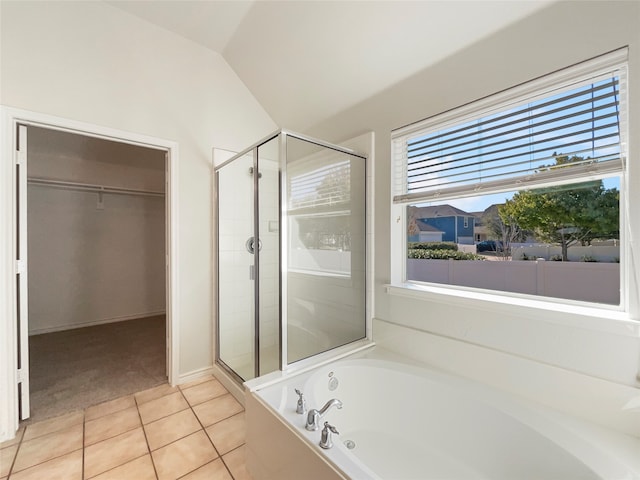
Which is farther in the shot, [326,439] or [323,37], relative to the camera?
[323,37]

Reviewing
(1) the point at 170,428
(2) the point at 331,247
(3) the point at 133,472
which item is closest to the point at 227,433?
(1) the point at 170,428

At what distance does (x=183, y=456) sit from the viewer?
1622mm

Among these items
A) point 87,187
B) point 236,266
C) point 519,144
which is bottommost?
point 236,266

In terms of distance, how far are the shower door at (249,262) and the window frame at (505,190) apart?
0.88m

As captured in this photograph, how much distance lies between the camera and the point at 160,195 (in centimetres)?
450

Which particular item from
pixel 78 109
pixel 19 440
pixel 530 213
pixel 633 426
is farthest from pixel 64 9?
pixel 633 426

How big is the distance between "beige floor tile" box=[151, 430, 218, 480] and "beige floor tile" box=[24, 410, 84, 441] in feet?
2.46

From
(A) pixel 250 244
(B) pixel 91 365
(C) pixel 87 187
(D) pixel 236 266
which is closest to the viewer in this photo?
(A) pixel 250 244

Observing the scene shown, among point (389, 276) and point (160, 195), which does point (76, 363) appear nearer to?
point (160, 195)

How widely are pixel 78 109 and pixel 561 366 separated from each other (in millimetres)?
3289

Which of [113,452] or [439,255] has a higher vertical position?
[439,255]

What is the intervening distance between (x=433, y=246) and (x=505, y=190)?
606 mm

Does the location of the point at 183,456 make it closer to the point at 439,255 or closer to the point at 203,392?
the point at 203,392

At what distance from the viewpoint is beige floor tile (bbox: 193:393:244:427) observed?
1968 millimetres
